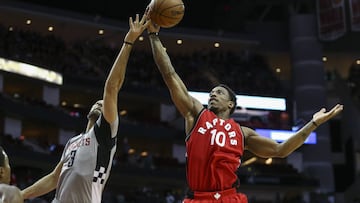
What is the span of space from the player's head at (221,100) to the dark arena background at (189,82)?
23.4 meters

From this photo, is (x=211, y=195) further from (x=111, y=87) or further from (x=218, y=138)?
(x=111, y=87)

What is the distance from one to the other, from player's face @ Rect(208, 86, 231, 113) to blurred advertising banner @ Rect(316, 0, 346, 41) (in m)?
35.7

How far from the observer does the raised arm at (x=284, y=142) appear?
662cm

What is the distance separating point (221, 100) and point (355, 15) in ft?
116

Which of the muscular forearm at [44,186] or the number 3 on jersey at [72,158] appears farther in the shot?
the muscular forearm at [44,186]

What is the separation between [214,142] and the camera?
6297mm

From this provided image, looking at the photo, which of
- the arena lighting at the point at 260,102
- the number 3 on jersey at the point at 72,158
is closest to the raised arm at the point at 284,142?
the number 3 on jersey at the point at 72,158

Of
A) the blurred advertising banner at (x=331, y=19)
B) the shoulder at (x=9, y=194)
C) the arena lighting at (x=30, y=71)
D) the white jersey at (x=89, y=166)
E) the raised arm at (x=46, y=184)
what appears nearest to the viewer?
the shoulder at (x=9, y=194)

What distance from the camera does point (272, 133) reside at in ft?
127

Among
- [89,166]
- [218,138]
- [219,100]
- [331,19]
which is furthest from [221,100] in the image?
[331,19]

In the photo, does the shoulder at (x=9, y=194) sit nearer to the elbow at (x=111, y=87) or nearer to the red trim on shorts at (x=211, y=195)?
the elbow at (x=111, y=87)

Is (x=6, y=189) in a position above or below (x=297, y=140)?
below

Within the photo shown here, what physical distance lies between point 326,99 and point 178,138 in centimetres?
1093

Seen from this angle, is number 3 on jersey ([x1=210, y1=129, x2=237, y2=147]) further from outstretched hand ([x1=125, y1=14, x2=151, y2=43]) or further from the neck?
outstretched hand ([x1=125, y1=14, x2=151, y2=43])
